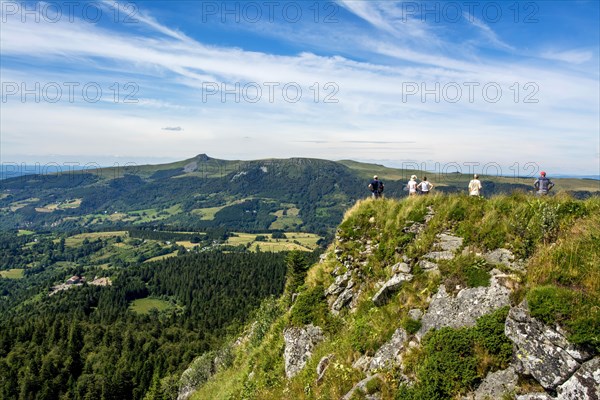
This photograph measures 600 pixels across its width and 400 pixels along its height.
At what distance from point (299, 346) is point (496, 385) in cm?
1029

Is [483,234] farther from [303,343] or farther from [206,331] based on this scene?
[206,331]

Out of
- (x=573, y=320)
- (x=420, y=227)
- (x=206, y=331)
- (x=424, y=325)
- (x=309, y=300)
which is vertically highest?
(x=420, y=227)

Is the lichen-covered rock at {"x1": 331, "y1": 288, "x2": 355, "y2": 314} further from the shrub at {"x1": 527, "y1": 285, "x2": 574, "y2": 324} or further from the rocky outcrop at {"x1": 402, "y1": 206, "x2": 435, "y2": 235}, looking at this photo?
the shrub at {"x1": 527, "y1": 285, "x2": 574, "y2": 324}

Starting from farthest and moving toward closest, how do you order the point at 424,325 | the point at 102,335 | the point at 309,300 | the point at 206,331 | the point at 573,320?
the point at 206,331 < the point at 102,335 < the point at 309,300 < the point at 424,325 < the point at 573,320

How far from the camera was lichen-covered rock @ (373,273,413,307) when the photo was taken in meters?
16.0

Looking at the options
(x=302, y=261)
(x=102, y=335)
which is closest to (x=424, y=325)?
(x=302, y=261)

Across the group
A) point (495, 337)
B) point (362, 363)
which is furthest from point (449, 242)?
point (362, 363)

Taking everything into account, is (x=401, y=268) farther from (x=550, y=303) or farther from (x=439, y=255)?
(x=550, y=303)

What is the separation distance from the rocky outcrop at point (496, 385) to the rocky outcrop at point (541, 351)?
0.41m

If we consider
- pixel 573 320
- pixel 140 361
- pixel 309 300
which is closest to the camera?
pixel 573 320

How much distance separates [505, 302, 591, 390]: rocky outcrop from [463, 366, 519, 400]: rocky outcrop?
16.1 inches

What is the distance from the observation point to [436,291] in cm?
1427

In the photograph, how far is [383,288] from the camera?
16375mm

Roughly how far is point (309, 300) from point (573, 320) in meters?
13.0
